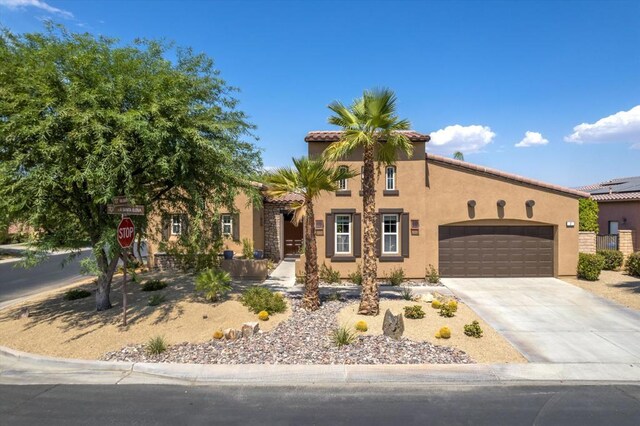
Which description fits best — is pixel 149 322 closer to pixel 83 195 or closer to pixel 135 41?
pixel 83 195

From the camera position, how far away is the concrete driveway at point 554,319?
8469mm

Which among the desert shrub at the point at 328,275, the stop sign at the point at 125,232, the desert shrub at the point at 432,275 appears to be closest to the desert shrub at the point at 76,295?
the stop sign at the point at 125,232

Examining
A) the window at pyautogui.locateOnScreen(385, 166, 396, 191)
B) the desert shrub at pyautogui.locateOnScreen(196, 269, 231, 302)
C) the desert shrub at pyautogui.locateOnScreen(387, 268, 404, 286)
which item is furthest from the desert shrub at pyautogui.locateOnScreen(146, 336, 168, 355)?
the window at pyautogui.locateOnScreen(385, 166, 396, 191)

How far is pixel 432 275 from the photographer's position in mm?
15844

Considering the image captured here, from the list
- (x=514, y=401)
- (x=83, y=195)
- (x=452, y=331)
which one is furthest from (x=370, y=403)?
(x=83, y=195)

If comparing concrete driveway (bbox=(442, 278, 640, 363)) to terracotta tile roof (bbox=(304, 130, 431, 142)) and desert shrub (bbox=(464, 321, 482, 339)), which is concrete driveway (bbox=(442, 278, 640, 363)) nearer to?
desert shrub (bbox=(464, 321, 482, 339))

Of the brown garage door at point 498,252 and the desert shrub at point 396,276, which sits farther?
the brown garage door at point 498,252

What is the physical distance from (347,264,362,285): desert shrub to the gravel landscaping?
20.4 ft

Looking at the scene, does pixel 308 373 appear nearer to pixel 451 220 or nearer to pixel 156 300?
pixel 156 300

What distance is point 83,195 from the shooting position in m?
10.1

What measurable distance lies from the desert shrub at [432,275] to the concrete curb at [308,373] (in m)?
7.96

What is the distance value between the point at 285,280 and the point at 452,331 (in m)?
8.07

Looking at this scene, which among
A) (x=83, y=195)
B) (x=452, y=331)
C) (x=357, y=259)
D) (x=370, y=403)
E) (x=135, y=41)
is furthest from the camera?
(x=357, y=259)

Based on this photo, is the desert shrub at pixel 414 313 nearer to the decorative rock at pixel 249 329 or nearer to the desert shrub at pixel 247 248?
the decorative rock at pixel 249 329
